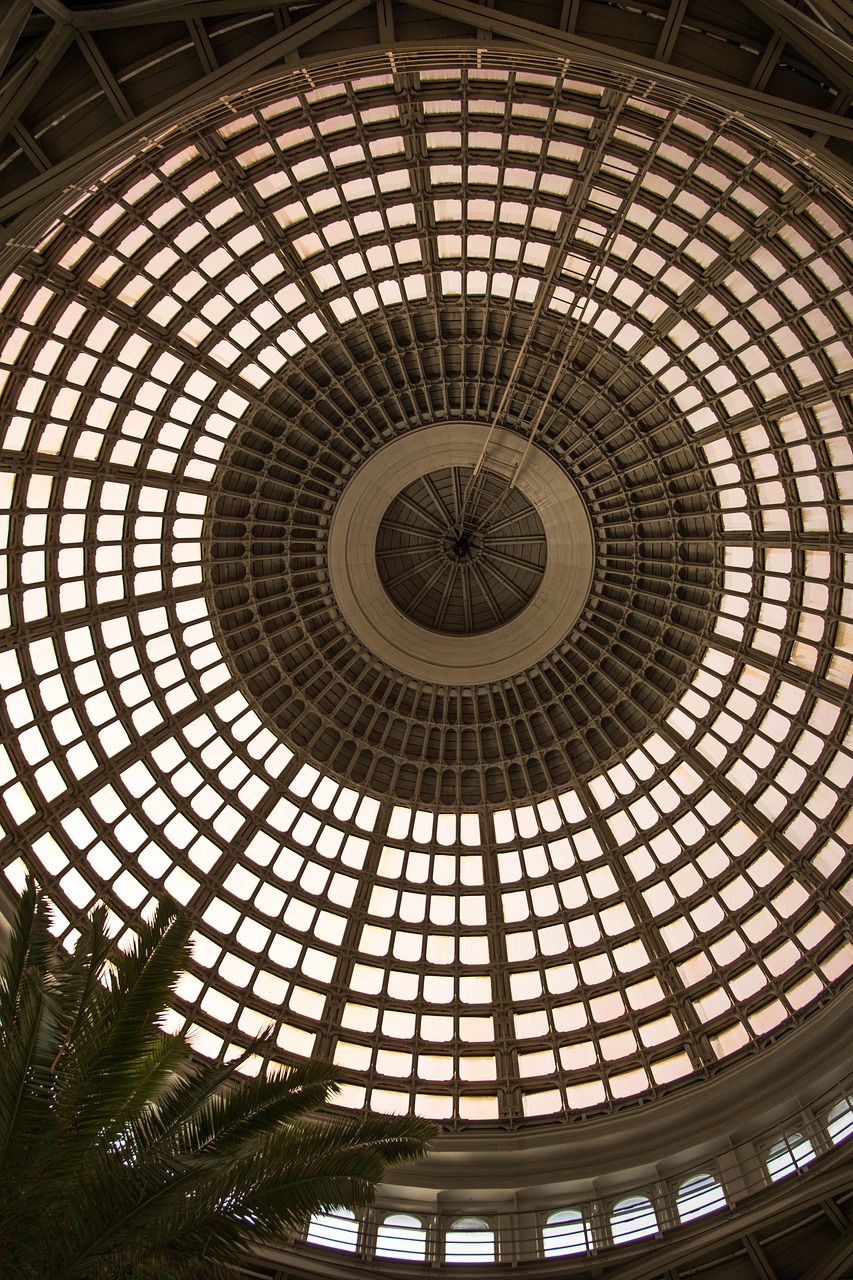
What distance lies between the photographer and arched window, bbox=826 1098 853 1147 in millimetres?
22859

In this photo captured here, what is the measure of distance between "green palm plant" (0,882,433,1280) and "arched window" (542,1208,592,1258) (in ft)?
39.2

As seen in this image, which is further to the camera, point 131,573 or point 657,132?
point 131,573

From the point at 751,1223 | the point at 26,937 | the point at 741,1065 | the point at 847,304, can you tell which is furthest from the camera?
the point at 741,1065

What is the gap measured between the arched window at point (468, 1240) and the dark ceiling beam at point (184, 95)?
84.6 ft

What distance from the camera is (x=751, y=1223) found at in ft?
70.8

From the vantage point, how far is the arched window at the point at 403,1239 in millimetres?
24766

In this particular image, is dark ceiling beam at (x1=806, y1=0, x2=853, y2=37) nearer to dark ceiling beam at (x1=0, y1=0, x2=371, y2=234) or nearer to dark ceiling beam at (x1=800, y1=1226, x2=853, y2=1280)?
dark ceiling beam at (x1=0, y1=0, x2=371, y2=234)

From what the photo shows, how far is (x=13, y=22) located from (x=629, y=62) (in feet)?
26.4

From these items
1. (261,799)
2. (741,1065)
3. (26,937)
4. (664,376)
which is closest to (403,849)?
(261,799)

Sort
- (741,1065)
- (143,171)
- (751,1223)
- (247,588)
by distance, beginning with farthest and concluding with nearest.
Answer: (247,588)
(741,1065)
(143,171)
(751,1223)

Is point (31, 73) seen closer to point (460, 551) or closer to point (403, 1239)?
point (460, 551)

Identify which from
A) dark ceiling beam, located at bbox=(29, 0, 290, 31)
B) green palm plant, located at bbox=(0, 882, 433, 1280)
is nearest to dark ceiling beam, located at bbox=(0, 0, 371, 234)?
dark ceiling beam, located at bbox=(29, 0, 290, 31)

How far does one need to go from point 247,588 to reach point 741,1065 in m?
21.4

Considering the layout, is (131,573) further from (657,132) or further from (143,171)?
(657,132)
